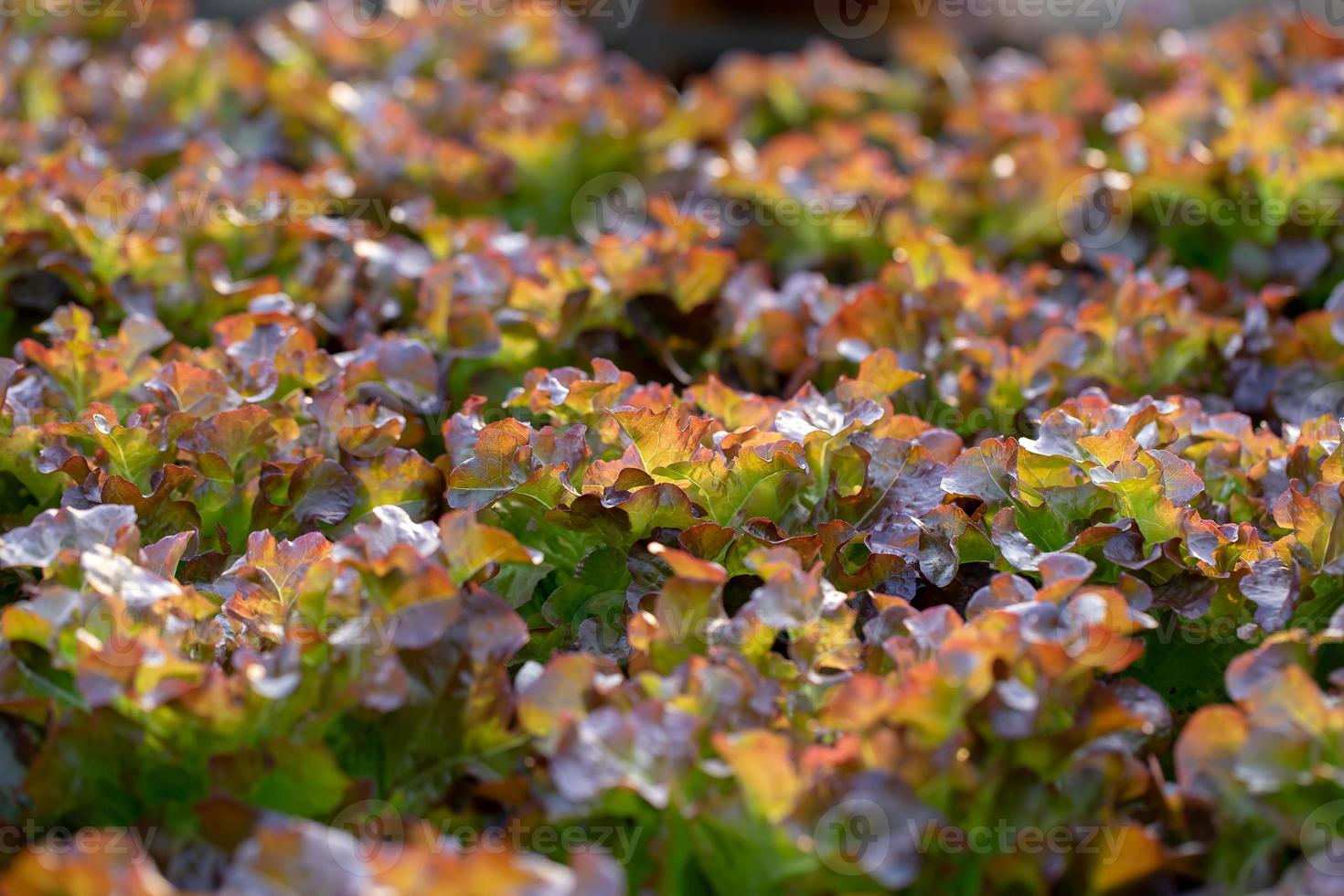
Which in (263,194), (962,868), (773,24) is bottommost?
(773,24)

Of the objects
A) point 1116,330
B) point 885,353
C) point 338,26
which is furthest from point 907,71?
point 885,353

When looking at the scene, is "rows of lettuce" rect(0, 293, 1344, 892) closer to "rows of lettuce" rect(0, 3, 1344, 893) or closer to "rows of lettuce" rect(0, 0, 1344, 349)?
"rows of lettuce" rect(0, 3, 1344, 893)

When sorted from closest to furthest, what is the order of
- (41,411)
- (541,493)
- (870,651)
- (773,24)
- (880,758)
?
(880,758), (870,651), (541,493), (41,411), (773,24)

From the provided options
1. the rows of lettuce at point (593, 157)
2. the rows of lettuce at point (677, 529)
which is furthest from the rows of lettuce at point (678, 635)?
the rows of lettuce at point (593, 157)

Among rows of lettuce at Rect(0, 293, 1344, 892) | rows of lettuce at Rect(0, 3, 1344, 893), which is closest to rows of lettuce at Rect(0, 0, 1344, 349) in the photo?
rows of lettuce at Rect(0, 3, 1344, 893)

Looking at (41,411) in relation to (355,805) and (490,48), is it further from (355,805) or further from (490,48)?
(490,48)

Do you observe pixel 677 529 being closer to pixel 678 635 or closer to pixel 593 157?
pixel 678 635

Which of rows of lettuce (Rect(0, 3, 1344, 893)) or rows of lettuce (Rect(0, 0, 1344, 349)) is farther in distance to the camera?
rows of lettuce (Rect(0, 0, 1344, 349))

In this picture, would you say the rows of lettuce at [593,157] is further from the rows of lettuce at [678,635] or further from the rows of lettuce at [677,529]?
the rows of lettuce at [678,635]

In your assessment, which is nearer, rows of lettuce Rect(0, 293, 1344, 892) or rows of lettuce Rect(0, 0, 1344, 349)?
rows of lettuce Rect(0, 293, 1344, 892)
